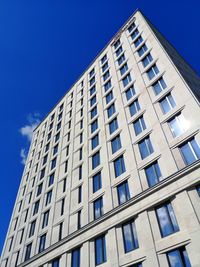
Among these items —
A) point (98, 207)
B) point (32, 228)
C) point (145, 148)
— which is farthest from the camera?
point (32, 228)

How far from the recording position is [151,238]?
15.4m

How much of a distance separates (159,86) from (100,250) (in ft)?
54.1

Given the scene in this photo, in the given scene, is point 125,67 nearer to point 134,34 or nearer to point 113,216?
point 134,34

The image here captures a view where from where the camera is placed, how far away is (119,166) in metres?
22.4

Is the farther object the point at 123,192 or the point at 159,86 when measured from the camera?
the point at 159,86

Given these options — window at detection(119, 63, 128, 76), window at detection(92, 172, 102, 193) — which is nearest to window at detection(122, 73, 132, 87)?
window at detection(119, 63, 128, 76)

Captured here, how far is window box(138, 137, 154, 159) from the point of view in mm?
20337

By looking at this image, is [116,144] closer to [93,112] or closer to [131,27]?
[93,112]

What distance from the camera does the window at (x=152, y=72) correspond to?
84.2 ft

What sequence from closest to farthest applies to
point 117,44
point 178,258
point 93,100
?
point 178,258 < point 93,100 < point 117,44

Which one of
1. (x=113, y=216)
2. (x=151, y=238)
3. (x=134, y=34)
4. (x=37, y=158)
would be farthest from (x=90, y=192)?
(x=134, y=34)

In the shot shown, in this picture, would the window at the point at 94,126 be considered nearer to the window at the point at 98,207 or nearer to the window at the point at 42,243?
the window at the point at 98,207

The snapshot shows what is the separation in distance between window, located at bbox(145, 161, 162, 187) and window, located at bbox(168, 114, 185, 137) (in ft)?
9.90

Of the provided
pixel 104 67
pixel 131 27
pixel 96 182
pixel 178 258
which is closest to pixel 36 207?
pixel 96 182
